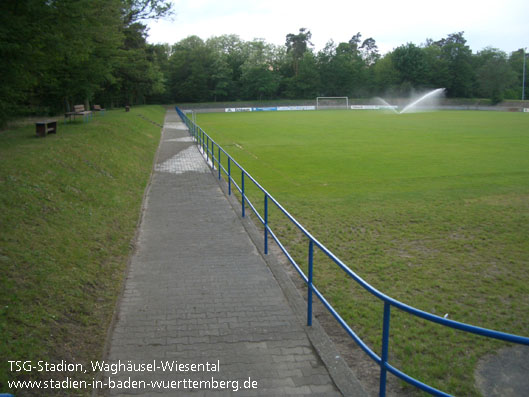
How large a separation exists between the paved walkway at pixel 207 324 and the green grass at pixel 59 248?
1.24 ft

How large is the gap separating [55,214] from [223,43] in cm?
10127

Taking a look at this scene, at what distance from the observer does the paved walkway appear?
14.1 ft

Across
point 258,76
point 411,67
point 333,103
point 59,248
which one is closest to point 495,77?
point 411,67

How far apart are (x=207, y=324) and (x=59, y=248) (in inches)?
124

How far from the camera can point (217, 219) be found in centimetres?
1034

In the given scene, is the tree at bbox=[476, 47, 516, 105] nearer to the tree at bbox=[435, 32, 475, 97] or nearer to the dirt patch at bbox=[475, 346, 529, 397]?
the tree at bbox=[435, 32, 475, 97]

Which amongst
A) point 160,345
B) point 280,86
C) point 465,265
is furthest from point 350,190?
point 280,86

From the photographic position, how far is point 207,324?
546 cm

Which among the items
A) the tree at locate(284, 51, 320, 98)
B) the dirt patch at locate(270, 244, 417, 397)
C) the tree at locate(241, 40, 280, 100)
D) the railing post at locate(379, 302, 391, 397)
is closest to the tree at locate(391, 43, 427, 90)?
the tree at locate(284, 51, 320, 98)

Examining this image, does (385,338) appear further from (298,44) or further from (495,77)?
(298,44)

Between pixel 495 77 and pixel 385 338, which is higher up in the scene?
pixel 495 77

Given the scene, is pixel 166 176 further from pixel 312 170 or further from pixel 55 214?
pixel 55 214

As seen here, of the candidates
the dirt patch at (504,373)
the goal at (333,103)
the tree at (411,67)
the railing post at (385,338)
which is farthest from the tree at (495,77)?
the railing post at (385,338)

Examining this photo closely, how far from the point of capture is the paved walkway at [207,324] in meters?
4.31
